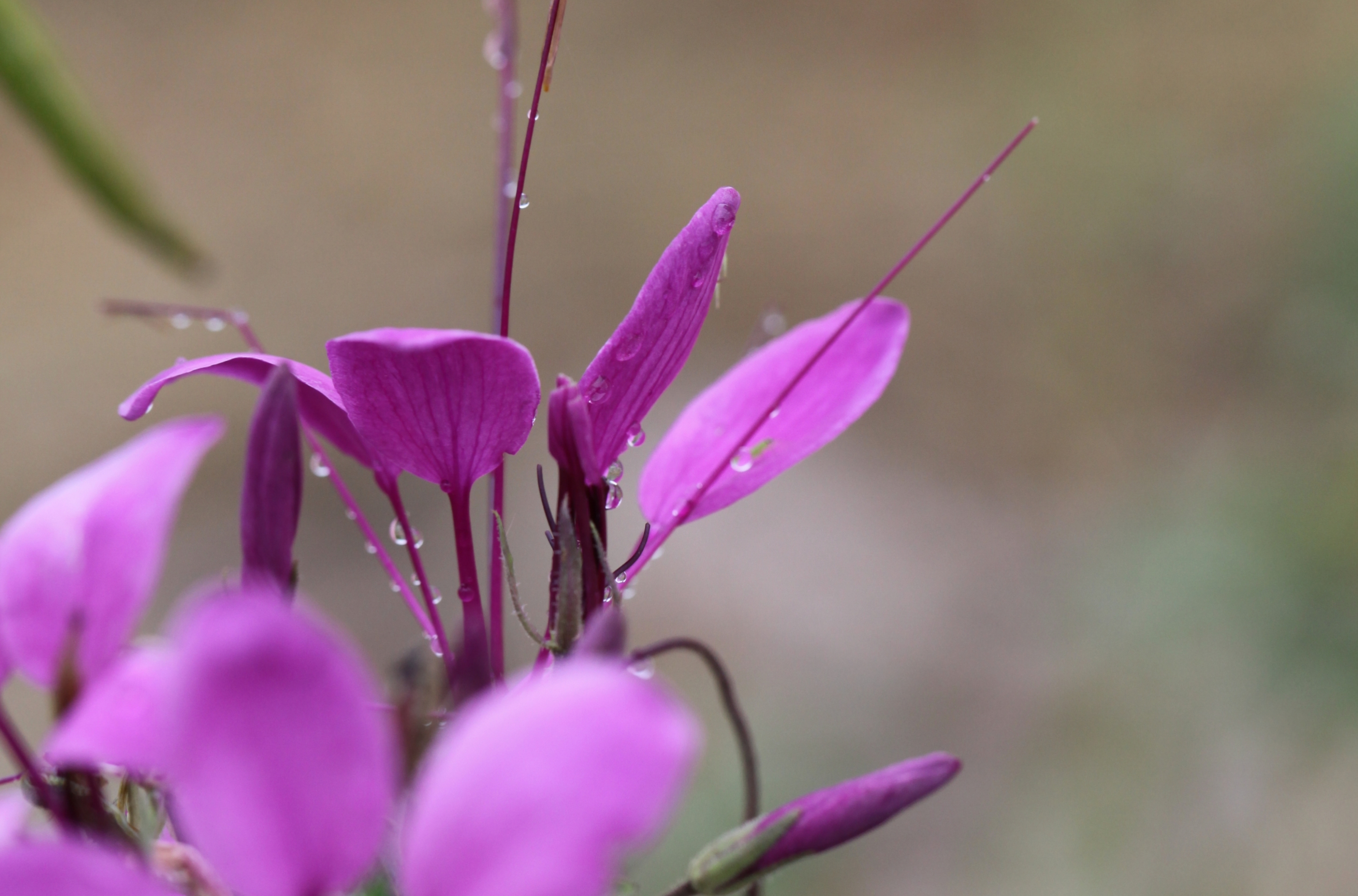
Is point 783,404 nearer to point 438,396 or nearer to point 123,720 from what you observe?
point 438,396

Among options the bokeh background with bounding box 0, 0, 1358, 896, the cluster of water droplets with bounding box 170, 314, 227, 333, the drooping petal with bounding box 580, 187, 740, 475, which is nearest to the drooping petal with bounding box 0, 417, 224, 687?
the drooping petal with bounding box 580, 187, 740, 475

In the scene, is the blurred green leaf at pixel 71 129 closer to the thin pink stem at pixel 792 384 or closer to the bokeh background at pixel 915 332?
the thin pink stem at pixel 792 384

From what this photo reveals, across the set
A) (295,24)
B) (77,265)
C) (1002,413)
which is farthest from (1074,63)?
(77,265)

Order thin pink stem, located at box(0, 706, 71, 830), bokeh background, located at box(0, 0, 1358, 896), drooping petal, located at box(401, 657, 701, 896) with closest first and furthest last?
drooping petal, located at box(401, 657, 701, 896) < thin pink stem, located at box(0, 706, 71, 830) < bokeh background, located at box(0, 0, 1358, 896)

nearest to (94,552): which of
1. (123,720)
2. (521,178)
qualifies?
(123,720)

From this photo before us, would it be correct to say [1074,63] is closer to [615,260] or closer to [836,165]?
[836,165]

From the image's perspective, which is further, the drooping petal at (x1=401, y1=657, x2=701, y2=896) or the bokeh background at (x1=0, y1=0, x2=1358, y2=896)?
the bokeh background at (x1=0, y1=0, x2=1358, y2=896)

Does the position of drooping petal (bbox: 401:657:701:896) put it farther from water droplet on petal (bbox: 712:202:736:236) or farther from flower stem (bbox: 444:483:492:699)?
water droplet on petal (bbox: 712:202:736:236)
